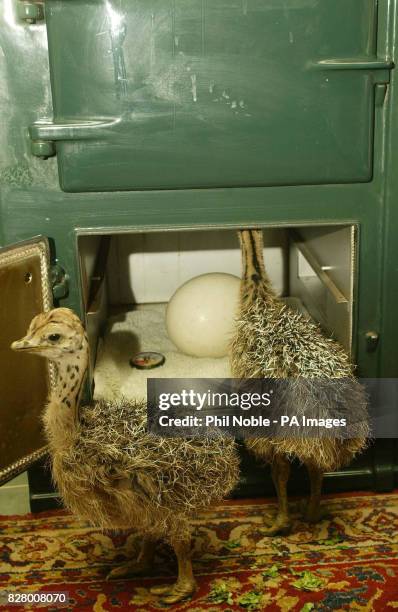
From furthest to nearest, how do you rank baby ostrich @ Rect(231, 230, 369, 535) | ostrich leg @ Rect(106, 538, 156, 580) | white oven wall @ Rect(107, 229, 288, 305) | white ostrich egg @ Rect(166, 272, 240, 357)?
1. white oven wall @ Rect(107, 229, 288, 305)
2. white ostrich egg @ Rect(166, 272, 240, 357)
3. ostrich leg @ Rect(106, 538, 156, 580)
4. baby ostrich @ Rect(231, 230, 369, 535)

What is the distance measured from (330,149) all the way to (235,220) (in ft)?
1.11

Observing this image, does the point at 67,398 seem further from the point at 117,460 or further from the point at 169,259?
the point at 169,259

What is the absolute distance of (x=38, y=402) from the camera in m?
2.40

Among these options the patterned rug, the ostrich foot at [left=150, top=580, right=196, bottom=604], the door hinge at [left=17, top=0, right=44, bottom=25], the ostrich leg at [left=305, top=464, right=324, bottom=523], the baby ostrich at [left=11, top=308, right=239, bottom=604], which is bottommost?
the patterned rug

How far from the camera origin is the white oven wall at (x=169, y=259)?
3439 millimetres

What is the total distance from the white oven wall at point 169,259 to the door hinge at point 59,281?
3.46 ft

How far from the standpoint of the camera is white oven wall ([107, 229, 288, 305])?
3439 millimetres

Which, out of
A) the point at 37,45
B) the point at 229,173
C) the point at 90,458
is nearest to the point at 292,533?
the point at 90,458

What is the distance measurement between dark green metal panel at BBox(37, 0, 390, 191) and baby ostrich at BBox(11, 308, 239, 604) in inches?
20.6

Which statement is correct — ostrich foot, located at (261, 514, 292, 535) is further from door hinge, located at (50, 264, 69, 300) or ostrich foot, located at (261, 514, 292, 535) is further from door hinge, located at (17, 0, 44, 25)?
door hinge, located at (17, 0, 44, 25)

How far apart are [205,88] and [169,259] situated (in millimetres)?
1311

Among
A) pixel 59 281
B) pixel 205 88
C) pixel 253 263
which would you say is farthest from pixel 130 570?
pixel 205 88

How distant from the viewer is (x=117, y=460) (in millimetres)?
1927

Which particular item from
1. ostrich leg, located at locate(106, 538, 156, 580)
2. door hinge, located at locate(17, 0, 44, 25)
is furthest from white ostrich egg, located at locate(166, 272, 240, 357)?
door hinge, located at locate(17, 0, 44, 25)
